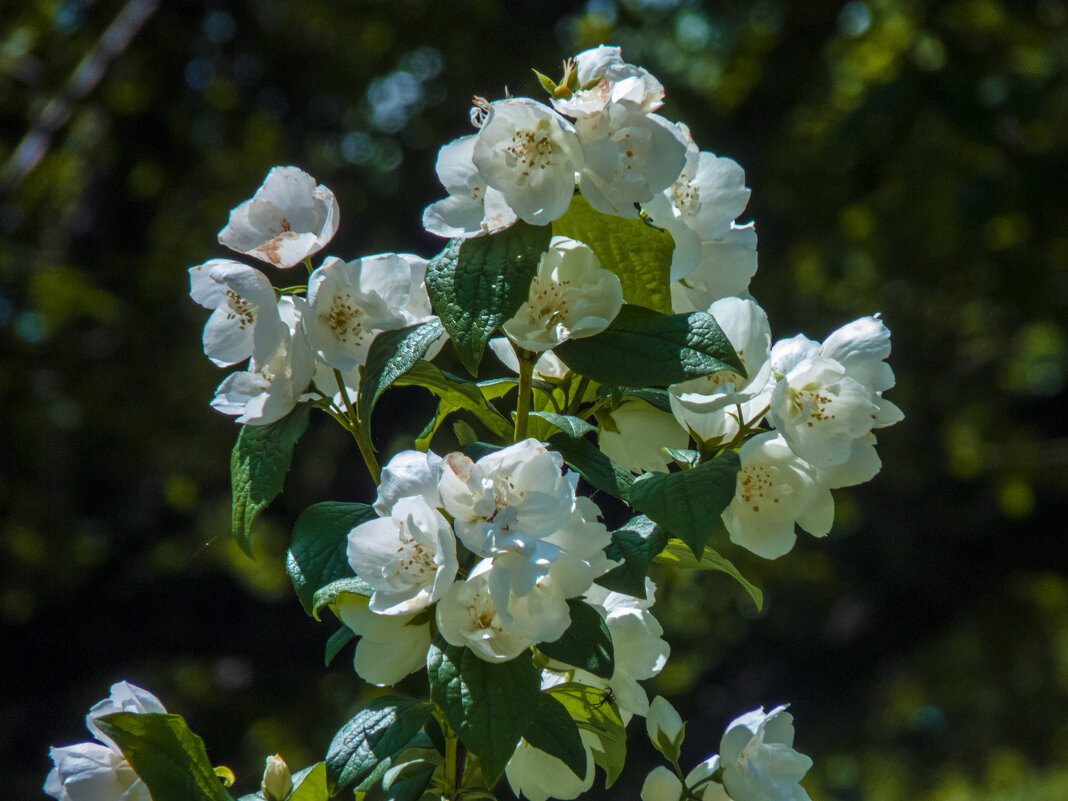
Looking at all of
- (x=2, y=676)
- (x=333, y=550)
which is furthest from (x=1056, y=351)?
(x=333, y=550)

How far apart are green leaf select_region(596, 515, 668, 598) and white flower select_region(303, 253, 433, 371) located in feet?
0.57

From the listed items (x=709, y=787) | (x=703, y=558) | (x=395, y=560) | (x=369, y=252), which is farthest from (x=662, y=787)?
(x=369, y=252)

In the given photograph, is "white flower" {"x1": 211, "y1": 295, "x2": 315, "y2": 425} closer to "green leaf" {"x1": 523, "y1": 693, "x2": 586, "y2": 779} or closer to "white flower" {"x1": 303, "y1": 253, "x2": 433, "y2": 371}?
"white flower" {"x1": 303, "y1": 253, "x2": 433, "y2": 371}

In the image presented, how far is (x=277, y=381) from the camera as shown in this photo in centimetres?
58

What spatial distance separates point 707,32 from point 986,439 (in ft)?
7.35

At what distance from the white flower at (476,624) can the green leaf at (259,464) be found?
0.13 meters

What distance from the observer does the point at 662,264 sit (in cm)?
59

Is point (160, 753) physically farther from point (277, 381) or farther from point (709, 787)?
point (709, 787)

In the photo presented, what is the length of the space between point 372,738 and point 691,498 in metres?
0.24

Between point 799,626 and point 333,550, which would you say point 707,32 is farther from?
point 333,550

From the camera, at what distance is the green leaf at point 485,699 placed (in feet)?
1.67

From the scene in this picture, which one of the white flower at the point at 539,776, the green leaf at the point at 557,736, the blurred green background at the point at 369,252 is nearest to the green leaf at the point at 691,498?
the green leaf at the point at 557,736

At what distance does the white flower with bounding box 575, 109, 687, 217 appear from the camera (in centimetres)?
53

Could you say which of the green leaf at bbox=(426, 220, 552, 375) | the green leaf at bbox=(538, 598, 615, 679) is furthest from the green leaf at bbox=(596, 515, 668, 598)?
the green leaf at bbox=(426, 220, 552, 375)
